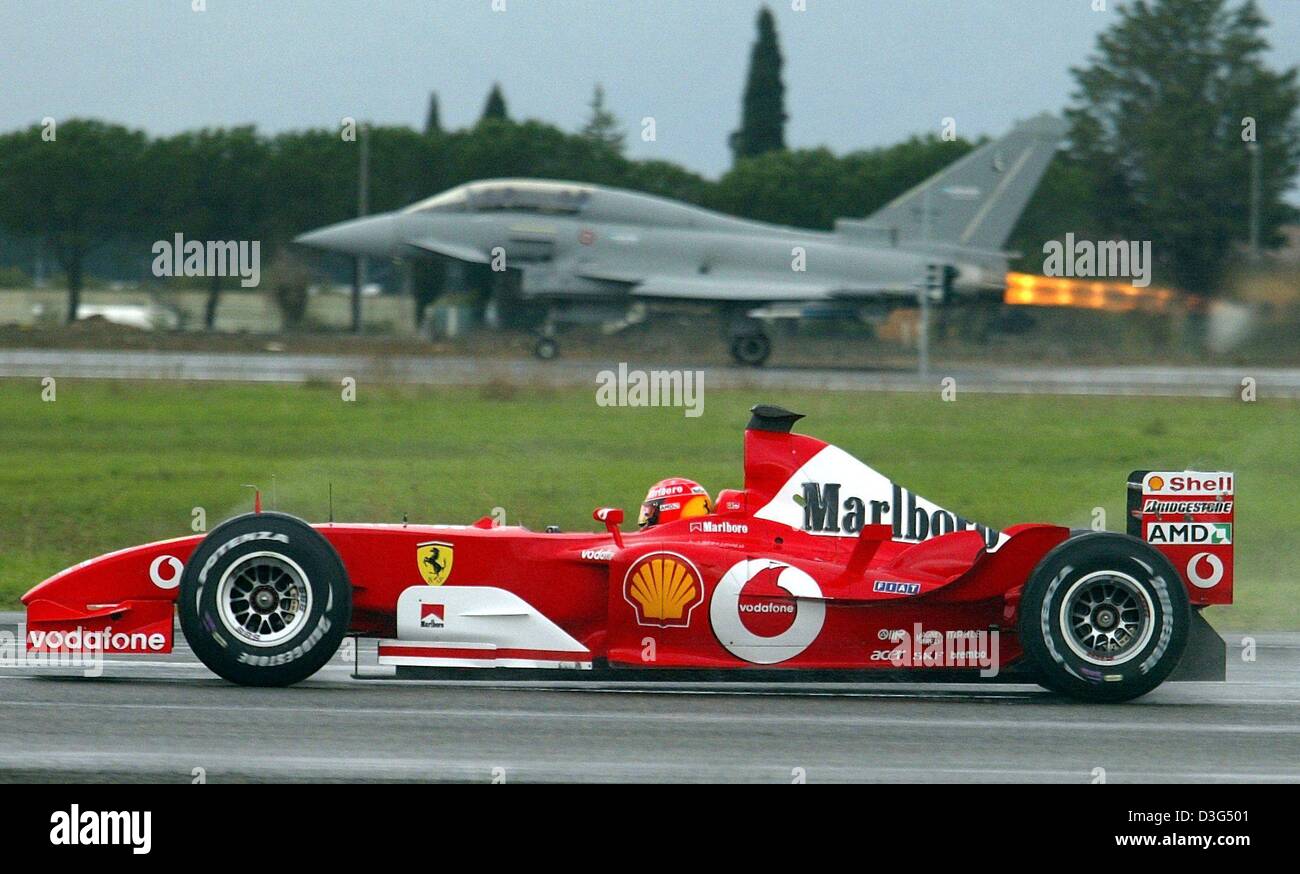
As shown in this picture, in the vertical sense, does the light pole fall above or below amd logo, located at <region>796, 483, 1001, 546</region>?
above

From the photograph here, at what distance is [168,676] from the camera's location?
7.93 m

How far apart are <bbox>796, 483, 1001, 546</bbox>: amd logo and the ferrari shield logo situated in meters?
1.74

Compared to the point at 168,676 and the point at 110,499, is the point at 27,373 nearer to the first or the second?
the point at 110,499

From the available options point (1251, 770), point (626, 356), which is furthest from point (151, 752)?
point (626, 356)

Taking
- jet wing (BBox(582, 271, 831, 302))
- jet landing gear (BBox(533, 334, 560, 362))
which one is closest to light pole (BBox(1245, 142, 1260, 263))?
jet wing (BBox(582, 271, 831, 302))

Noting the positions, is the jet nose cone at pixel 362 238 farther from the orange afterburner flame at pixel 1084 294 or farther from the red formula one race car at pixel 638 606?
the red formula one race car at pixel 638 606

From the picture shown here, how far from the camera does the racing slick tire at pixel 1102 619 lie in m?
7.46

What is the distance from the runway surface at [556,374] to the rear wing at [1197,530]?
61.6 ft

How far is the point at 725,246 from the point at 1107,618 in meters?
32.0

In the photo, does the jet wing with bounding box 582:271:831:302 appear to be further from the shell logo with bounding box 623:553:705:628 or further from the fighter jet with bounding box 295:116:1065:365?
the shell logo with bounding box 623:553:705:628

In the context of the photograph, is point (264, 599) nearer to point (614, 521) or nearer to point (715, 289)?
point (614, 521)

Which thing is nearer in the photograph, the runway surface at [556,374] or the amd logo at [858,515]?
the amd logo at [858,515]

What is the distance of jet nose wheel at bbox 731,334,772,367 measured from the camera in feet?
121

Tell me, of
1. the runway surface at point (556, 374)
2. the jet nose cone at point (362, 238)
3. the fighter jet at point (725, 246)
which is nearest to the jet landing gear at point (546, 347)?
the runway surface at point (556, 374)
